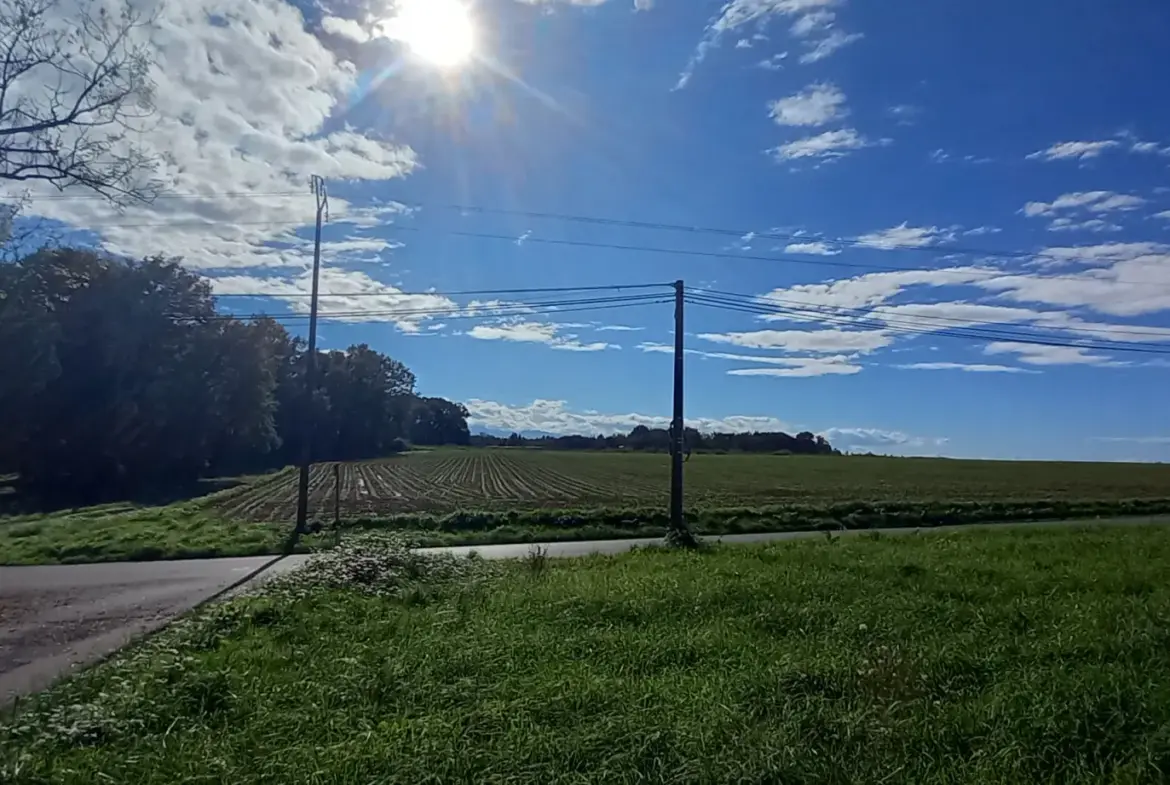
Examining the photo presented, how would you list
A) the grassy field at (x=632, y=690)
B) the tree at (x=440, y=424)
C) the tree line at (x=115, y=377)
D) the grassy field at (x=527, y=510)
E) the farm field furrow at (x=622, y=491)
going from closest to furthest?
the grassy field at (x=632, y=690), the grassy field at (x=527, y=510), the farm field furrow at (x=622, y=491), the tree line at (x=115, y=377), the tree at (x=440, y=424)

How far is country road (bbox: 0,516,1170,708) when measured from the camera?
26.4 feet

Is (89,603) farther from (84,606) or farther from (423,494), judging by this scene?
(423,494)

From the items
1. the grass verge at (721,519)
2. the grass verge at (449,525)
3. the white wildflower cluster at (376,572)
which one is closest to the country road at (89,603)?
the grass verge at (449,525)

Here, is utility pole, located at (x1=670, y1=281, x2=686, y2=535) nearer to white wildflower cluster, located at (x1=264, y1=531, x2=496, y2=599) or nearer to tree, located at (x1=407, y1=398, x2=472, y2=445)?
white wildflower cluster, located at (x1=264, y1=531, x2=496, y2=599)

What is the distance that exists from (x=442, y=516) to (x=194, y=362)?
2587cm

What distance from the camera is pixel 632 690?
5.71 metres

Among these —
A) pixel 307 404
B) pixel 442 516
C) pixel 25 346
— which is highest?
pixel 25 346

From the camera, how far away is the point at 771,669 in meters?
6.19

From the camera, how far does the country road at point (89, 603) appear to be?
805 cm

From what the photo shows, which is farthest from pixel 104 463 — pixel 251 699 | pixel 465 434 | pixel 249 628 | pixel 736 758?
pixel 465 434

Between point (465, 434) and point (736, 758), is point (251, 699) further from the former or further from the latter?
point (465, 434)

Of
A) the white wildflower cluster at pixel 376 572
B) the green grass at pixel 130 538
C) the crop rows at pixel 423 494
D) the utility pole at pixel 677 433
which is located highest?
the utility pole at pixel 677 433

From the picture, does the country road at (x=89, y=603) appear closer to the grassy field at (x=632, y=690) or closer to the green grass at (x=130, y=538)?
the green grass at (x=130, y=538)

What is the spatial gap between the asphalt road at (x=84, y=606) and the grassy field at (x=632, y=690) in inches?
49.4
